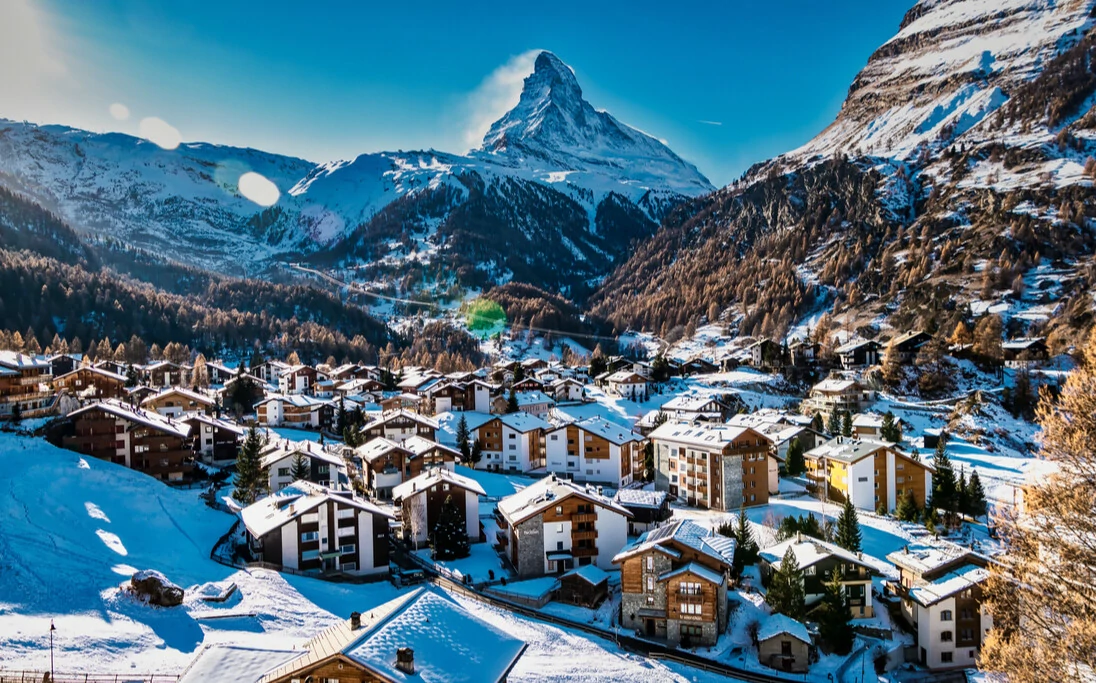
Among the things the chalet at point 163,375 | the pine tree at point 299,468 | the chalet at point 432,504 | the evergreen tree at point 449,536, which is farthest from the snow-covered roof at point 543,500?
the chalet at point 163,375

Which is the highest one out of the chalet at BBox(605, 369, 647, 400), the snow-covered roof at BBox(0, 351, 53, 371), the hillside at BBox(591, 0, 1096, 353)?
Result: the hillside at BBox(591, 0, 1096, 353)

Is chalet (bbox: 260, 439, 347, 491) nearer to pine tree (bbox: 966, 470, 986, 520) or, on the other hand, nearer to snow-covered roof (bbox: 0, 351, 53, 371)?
snow-covered roof (bbox: 0, 351, 53, 371)

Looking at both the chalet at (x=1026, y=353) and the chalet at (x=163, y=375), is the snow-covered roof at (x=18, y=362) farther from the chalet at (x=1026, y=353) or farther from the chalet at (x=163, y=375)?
the chalet at (x=1026, y=353)

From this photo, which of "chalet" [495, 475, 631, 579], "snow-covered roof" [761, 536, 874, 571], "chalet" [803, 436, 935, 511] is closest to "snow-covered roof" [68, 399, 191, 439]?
"chalet" [495, 475, 631, 579]

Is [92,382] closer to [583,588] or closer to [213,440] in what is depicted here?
[213,440]

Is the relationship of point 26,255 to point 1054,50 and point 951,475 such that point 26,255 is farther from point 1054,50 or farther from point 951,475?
point 1054,50

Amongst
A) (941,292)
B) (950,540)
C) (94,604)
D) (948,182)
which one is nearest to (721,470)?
(950,540)

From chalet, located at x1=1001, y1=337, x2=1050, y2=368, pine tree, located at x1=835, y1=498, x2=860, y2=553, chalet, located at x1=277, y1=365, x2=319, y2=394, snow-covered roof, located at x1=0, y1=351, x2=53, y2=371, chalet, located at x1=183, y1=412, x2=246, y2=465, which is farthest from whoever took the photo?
chalet, located at x1=277, y1=365, x2=319, y2=394
